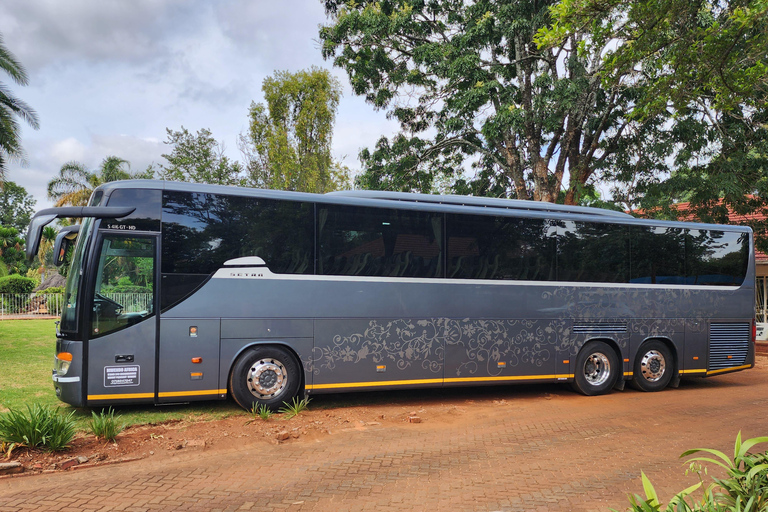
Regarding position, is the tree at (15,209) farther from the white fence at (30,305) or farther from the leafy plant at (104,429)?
the leafy plant at (104,429)

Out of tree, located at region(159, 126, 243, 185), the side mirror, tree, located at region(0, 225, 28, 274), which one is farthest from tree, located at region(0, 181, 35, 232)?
the side mirror

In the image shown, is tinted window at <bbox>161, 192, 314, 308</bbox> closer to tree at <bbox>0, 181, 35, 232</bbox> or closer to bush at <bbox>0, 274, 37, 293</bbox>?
bush at <bbox>0, 274, 37, 293</bbox>

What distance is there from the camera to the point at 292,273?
8.77 metres

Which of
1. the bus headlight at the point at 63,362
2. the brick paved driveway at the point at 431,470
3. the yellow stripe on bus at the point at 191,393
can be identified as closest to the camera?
the brick paved driveway at the point at 431,470

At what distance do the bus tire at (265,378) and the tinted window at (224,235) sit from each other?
4.27ft

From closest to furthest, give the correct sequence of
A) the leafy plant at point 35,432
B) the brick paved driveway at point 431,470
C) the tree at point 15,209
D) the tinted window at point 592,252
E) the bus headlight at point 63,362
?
the brick paved driveway at point 431,470, the leafy plant at point 35,432, the bus headlight at point 63,362, the tinted window at point 592,252, the tree at point 15,209

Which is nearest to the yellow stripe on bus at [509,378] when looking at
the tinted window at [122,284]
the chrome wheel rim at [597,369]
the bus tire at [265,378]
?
the chrome wheel rim at [597,369]

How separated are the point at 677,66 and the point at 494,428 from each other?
690 cm

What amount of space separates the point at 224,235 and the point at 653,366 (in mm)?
8895

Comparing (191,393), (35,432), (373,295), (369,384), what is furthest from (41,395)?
(373,295)

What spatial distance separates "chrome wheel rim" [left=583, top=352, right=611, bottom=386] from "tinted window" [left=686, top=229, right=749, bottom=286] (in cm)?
257

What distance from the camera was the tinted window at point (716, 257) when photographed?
38.4 feet

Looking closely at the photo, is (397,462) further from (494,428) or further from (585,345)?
(585,345)

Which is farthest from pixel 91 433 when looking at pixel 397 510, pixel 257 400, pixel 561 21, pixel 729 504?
pixel 561 21
